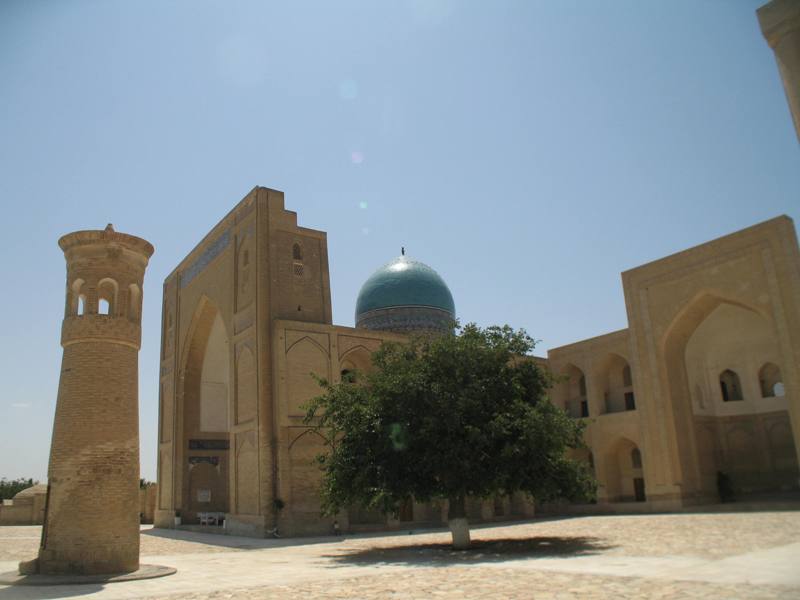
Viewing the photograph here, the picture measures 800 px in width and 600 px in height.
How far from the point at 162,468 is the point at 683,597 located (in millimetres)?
24797

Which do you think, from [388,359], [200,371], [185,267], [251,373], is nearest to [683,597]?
[388,359]

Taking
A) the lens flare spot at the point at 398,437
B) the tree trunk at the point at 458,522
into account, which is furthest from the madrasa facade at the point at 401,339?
the tree trunk at the point at 458,522

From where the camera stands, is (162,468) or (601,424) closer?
(601,424)

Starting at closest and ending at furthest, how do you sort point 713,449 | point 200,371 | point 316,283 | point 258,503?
point 258,503 → point 316,283 → point 713,449 → point 200,371

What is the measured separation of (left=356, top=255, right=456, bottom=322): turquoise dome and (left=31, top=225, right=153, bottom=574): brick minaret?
16747mm

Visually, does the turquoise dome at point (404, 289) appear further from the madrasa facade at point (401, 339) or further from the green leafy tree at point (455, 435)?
the green leafy tree at point (455, 435)

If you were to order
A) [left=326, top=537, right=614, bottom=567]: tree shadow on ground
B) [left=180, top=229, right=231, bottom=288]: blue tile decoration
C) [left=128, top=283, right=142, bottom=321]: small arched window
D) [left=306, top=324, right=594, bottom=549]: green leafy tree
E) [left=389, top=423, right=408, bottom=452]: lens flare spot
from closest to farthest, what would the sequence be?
1. [left=326, top=537, right=614, bottom=567]: tree shadow on ground
2. [left=128, top=283, right=142, bottom=321]: small arched window
3. [left=306, top=324, right=594, bottom=549]: green leafy tree
4. [left=389, top=423, right=408, bottom=452]: lens flare spot
5. [left=180, top=229, right=231, bottom=288]: blue tile decoration

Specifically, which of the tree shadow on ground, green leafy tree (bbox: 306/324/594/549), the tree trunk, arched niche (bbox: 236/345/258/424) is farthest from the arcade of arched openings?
arched niche (bbox: 236/345/258/424)

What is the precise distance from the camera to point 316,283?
22.2 m

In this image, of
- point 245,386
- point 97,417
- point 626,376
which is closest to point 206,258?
point 245,386

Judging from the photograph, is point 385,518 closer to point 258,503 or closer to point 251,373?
point 258,503

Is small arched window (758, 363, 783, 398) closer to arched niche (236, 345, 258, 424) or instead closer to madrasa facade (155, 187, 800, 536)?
madrasa facade (155, 187, 800, 536)

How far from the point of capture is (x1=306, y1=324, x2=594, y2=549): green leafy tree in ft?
41.0

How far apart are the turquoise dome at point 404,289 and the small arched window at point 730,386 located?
431 inches
